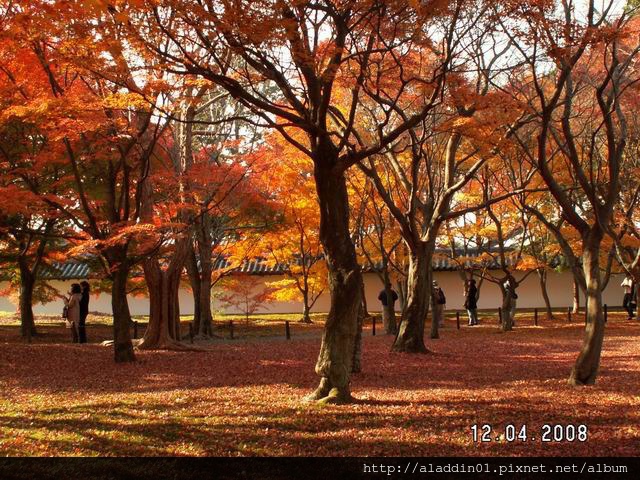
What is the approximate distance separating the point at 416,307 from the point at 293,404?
8170mm

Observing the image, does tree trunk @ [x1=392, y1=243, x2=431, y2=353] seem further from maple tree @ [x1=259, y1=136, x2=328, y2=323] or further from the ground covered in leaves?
maple tree @ [x1=259, y1=136, x2=328, y2=323]

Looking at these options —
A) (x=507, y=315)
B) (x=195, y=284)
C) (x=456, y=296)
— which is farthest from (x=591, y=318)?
(x=456, y=296)

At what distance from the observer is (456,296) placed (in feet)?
124

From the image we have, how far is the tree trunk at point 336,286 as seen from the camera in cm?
884

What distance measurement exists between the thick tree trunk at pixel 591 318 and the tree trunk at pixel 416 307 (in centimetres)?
627

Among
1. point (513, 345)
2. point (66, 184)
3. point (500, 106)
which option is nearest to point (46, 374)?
point (66, 184)

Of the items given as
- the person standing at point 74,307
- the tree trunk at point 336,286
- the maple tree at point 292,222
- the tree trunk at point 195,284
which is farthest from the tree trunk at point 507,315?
the tree trunk at point 336,286

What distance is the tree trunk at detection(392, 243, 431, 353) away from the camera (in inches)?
650

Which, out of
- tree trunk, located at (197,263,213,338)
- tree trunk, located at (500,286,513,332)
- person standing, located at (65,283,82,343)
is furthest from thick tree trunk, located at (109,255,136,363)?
tree trunk, located at (500,286,513,332)

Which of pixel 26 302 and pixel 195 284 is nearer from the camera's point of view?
pixel 26 302

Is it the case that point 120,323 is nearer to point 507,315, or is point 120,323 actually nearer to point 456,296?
point 507,315

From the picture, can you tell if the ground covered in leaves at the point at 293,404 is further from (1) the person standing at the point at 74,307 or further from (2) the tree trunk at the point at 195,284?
(2) the tree trunk at the point at 195,284

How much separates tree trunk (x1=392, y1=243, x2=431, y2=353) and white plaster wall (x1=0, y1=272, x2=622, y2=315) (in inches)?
777
